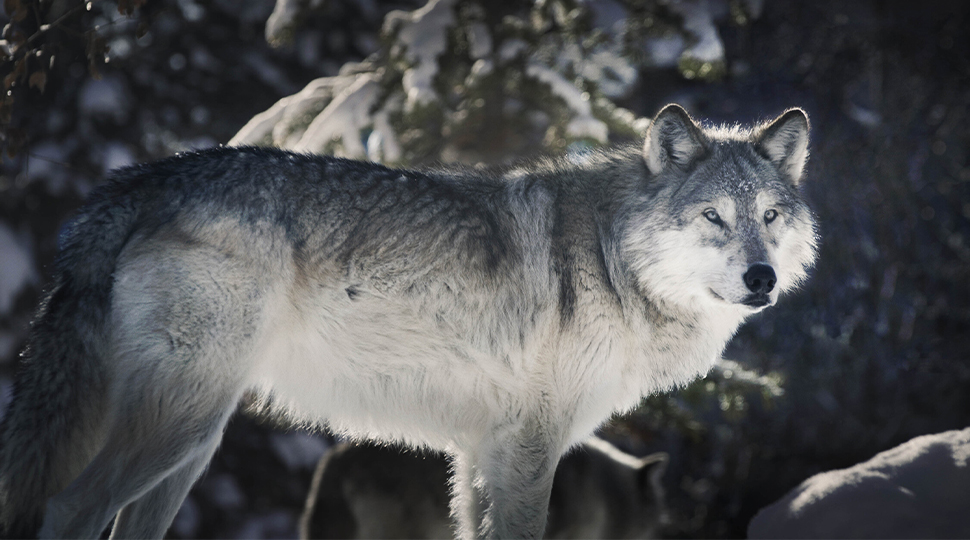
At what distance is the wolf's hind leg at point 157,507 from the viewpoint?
2850 mm

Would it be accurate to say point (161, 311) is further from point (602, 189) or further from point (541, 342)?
point (602, 189)

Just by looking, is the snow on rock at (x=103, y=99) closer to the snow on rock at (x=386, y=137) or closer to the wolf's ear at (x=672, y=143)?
the snow on rock at (x=386, y=137)

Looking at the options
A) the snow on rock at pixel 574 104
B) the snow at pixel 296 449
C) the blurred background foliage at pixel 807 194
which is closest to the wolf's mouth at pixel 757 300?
the snow on rock at pixel 574 104

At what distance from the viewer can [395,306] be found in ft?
8.97

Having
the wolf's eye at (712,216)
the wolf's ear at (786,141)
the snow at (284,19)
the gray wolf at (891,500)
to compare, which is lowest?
the gray wolf at (891,500)

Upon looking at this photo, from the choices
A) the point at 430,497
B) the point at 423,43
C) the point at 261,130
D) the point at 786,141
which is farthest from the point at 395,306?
the point at 261,130

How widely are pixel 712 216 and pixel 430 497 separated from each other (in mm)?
2726

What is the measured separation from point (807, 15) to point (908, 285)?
11.0 ft

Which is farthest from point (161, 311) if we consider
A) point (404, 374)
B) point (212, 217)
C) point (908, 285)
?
point (908, 285)

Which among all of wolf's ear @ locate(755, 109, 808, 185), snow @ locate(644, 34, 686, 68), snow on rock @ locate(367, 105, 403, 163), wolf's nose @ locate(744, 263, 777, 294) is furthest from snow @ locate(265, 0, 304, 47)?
wolf's nose @ locate(744, 263, 777, 294)

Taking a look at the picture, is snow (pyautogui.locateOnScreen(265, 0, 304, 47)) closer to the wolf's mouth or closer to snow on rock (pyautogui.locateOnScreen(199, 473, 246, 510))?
the wolf's mouth

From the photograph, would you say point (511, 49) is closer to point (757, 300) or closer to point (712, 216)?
point (712, 216)

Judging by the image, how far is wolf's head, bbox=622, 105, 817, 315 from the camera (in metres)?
2.88

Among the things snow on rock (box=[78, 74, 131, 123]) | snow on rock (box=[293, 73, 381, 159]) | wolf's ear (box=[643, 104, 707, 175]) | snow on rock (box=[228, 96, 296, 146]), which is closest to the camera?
wolf's ear (box=[643, 104, 707, 175])
